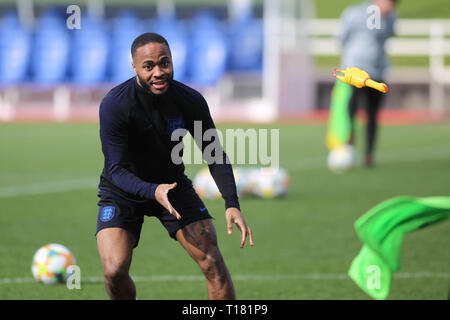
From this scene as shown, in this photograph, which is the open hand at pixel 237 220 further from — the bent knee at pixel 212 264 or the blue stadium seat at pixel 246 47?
the blue stadium seat at pixel 246 47

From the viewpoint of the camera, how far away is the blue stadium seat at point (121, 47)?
966 inches

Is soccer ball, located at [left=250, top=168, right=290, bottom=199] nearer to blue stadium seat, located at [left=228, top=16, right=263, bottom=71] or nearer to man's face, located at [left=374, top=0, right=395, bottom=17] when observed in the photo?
man's face, located at [left=374, top=0, right=395, bottom=17]

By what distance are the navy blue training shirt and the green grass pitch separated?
1.32 m

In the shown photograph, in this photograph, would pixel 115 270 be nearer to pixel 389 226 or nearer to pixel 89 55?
pixel 389 226

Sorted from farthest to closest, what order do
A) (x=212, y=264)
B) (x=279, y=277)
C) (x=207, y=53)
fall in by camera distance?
(x=207, y=53), (x=279, y=277), (x=212, y=264)

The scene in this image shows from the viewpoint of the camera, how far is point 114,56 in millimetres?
24984

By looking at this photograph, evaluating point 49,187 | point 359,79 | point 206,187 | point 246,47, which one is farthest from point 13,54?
point 359,79

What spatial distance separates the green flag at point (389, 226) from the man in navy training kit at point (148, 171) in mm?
679

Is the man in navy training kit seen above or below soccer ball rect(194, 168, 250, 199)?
above

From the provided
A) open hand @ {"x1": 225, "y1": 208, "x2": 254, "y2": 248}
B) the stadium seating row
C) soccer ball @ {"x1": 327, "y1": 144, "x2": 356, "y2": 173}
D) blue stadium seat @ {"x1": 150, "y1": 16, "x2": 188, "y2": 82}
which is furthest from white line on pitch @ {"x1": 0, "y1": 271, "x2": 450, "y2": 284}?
the stadium seating row

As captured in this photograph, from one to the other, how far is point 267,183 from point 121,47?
15.5 metres

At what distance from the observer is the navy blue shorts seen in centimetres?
493

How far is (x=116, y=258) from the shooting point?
15.6 feet
